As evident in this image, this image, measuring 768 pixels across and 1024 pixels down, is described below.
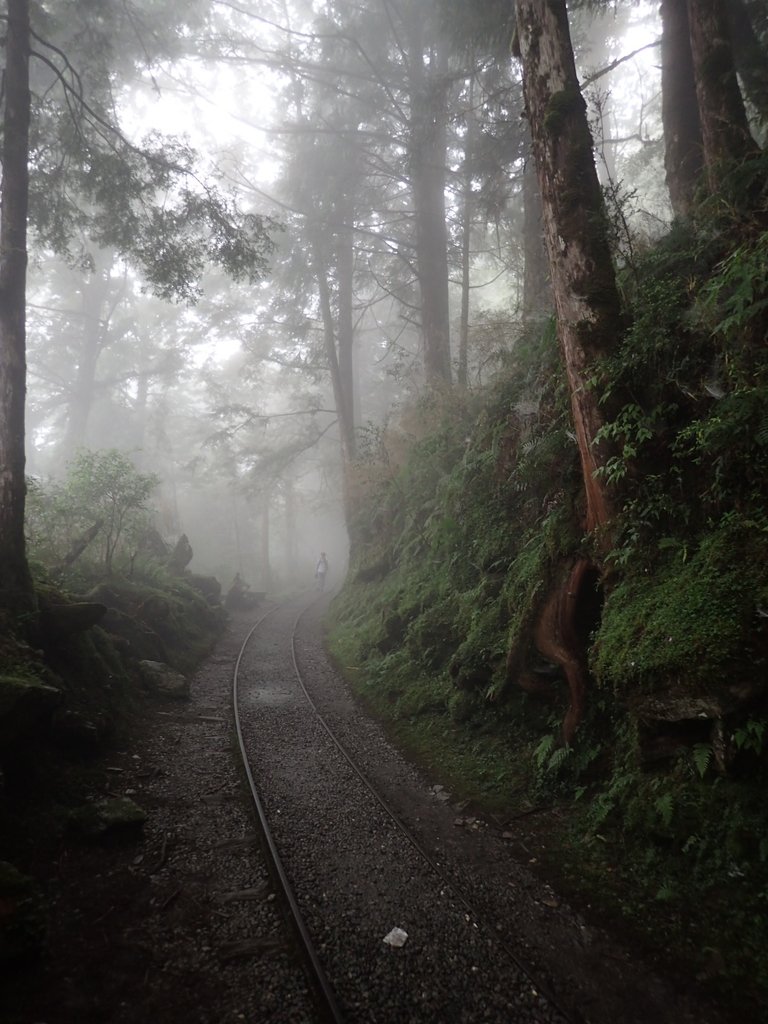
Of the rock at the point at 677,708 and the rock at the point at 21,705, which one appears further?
the rock at the point at 21,705

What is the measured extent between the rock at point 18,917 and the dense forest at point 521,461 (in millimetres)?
1644

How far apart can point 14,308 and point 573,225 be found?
25.5 ft

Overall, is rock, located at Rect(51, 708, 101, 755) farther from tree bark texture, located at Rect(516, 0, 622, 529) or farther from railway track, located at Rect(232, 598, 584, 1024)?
tree bark texture, located at Rect(516, 0, 622, 529)

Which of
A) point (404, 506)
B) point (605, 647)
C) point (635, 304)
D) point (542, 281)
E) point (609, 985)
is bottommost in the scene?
point (609, 985)

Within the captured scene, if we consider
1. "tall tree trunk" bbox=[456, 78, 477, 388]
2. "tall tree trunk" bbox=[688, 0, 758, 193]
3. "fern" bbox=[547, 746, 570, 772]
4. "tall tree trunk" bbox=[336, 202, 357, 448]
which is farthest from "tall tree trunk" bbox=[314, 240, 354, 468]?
"fern" bbox=[547, 746, 570, 772]

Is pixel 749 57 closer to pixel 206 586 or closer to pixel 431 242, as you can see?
pixel 431 242

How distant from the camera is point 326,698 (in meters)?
9.51

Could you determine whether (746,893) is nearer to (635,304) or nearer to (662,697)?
(662,697)

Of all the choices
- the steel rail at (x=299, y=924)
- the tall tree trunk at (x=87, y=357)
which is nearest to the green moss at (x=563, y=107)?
the steel rail at (x=299, y=924)

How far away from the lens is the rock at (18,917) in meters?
3.35

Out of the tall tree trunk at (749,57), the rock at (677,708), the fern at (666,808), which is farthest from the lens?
the tall tree trunk at (749,57)

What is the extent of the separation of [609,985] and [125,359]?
3165 centimetres

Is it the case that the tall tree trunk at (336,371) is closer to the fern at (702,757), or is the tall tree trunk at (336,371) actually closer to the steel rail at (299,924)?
the steel rail at (299,924)

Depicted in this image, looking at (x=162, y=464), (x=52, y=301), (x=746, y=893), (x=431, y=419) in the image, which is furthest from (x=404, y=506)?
(x=162, y=464)
